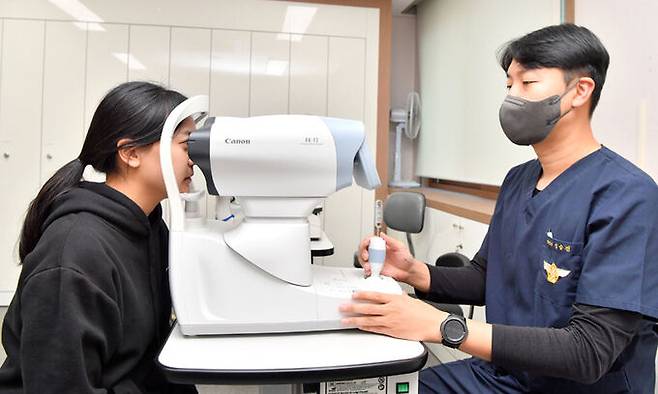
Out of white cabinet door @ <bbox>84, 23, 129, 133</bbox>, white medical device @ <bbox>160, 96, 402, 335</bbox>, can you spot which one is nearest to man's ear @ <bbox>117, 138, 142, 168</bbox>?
white medical device @ <bbox>160, 96, 402, 335</bbox>

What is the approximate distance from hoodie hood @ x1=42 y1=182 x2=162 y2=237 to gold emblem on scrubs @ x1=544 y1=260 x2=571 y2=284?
88cm

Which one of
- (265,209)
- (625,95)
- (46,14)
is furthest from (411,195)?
(46,14)

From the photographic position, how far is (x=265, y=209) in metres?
0.92

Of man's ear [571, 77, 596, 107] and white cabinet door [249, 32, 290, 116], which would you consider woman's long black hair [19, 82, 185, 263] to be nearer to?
man's ear [571, 77, 596, 107]

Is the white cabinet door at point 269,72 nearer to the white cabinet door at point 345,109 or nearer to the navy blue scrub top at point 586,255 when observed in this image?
the white cabinet door at point 345,109

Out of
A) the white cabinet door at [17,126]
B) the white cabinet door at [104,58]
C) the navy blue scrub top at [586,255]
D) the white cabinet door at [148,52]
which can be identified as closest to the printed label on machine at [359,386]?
the navy blue scrub top at [586,255]

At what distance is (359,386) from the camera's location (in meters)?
0.86

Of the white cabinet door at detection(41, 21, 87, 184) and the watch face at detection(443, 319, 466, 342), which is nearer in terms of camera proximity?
the watch face at detection(443, 319, 466, 342)

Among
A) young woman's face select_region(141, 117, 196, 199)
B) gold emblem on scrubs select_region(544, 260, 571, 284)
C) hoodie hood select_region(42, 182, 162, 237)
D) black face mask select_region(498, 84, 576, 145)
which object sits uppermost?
black face mask select_region(498, 84, 576, 145)

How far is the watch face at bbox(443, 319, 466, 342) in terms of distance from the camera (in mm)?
895

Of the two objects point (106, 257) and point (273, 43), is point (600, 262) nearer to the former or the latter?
point (106, 257)

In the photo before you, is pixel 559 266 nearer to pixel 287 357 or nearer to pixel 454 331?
pixel 454 331

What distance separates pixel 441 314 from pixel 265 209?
410 millimetres

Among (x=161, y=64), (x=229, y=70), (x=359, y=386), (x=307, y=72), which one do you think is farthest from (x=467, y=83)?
(x=359, y=386)
